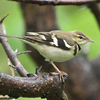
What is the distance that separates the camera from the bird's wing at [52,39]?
2.29 meters

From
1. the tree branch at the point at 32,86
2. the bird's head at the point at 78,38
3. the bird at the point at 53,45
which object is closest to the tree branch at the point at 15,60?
the bird at the point at 53,45

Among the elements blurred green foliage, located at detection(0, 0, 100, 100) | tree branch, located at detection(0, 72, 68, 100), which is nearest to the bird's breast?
tree branch, located at detection(0, 72, 68, 100)

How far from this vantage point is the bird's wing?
7.50 feet

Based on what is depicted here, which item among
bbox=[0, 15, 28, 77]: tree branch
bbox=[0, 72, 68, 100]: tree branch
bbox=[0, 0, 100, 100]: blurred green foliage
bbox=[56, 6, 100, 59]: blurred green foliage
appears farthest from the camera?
bbox=[56, 6, 100, 59]: blurred green foliage

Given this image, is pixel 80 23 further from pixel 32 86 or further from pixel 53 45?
pixel 32 86

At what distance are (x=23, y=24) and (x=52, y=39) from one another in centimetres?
227

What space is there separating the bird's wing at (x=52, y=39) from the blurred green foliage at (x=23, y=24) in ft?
5.20

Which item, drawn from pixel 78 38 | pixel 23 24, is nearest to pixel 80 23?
pixel 23 24

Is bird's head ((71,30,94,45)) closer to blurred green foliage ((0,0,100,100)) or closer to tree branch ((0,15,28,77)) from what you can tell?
tree branch ((0,15,28,77))

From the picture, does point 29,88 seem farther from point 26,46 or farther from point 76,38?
point 26,46

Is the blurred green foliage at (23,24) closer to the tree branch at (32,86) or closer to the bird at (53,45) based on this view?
the bird at (53,45)

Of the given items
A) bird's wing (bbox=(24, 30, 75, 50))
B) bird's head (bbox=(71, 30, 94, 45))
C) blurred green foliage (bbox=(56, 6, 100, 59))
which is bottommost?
Answer: blurred green foliage (bbox=(56, 6, 100, 59))

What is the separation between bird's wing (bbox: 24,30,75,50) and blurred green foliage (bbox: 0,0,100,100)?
5.20ft

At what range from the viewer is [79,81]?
4703 mm
